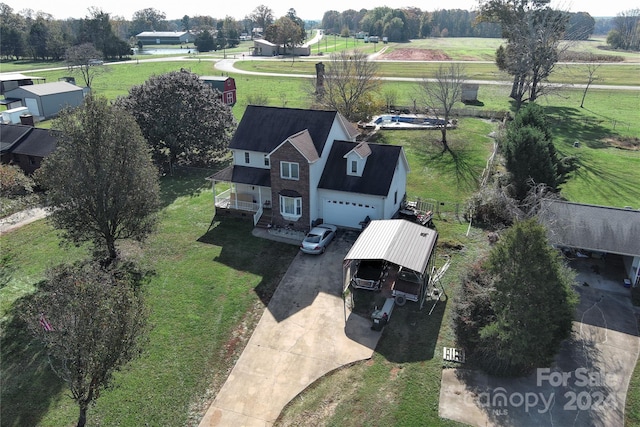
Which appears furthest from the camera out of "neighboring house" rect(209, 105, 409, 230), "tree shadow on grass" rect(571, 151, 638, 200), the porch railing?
"tree shadow on grass" rect(571, 151, 638, 200)

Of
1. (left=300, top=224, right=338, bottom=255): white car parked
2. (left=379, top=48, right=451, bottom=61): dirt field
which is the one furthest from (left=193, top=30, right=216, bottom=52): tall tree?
(left=300, top=224, right=338, bottom=255): white car parked

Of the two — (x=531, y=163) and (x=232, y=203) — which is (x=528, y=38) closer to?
(x=531, y=163)

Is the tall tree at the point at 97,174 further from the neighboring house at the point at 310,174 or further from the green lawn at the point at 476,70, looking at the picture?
the green lawn at the point at 476,70

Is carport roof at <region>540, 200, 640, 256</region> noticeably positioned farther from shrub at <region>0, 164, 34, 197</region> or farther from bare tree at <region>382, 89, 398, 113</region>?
bare tree at <region>382, 89, 398, 113</region>

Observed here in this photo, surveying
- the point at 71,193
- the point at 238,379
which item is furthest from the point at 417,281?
the point at 71,193

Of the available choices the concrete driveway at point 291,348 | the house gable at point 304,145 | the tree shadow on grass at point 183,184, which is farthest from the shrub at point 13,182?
the concrete driveway at point 291,348

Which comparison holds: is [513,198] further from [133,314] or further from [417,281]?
[133,314]

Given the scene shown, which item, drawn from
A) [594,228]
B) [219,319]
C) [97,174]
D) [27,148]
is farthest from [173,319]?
[27,148]
